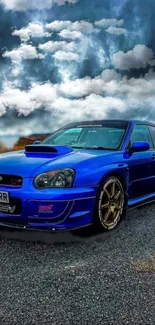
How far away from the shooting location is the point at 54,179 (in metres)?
3.85

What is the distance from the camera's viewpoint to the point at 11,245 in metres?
3.90

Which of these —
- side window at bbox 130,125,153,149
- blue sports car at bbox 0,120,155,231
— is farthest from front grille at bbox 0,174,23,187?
side window at bbox 130,125,153,149

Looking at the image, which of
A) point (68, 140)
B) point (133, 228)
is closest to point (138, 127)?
point (68, 140)

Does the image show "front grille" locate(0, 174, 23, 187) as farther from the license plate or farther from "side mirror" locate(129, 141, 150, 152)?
"side mirror" locate(129, 141, 150, 152)

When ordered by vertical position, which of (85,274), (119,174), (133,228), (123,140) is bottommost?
(133,228)

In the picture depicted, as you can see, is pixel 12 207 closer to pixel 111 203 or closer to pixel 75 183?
pixel 75 183

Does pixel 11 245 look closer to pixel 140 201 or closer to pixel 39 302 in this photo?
pixel 39 302

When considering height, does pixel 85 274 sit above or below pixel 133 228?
above

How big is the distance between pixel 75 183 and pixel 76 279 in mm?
1169

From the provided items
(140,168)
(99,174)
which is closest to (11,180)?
(99,174)

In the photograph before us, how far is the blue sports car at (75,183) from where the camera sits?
12.4 feet

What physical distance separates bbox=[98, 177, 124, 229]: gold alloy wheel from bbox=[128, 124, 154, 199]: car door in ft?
1.41

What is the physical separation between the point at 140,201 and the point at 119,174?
0.86 metres

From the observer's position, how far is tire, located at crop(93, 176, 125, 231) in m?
4.13
